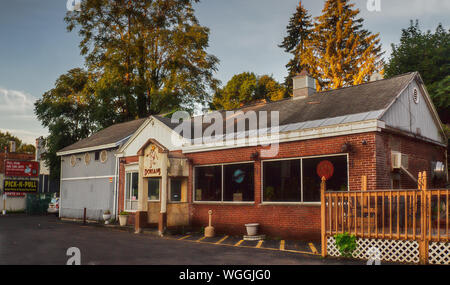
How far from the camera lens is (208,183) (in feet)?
60.1

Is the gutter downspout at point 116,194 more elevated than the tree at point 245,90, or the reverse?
the tree at point 245,90

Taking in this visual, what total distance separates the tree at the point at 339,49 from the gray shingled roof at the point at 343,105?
18.8m

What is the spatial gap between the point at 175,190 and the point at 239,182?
3.72 meters

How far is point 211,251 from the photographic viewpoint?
12617mm

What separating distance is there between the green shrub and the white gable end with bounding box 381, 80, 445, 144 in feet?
15.5

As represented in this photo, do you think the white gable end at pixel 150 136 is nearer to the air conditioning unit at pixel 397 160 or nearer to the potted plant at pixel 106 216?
the potted plant at pixel 106 216

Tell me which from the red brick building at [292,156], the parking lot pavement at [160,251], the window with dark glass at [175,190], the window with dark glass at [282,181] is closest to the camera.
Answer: the parking lot pavement at [160,251]

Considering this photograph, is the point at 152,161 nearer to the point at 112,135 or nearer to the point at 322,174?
the point at 322,174

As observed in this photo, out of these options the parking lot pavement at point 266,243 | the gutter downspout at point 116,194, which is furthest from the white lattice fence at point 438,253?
the gutter downspout at point 116,194

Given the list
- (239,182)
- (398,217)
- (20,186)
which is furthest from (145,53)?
(398,217)

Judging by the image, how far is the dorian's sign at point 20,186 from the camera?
37403 mm

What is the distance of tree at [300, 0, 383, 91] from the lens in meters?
36.5
